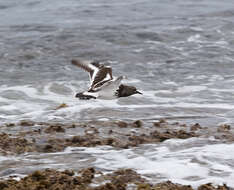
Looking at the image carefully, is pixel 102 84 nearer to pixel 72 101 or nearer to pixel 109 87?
pixel 109 87

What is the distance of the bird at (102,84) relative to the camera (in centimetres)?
763

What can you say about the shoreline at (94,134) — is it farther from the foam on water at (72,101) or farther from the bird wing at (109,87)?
the foam on water at (72,101)

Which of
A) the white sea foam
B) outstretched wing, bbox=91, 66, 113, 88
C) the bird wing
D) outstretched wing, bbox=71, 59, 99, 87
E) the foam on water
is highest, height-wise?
the white sea foam

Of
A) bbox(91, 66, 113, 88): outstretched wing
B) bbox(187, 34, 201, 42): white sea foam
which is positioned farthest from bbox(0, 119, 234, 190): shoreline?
bbox(187, 34, 201, 42): white sea foam

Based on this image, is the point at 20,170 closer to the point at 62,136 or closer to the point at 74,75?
the point at 62,136

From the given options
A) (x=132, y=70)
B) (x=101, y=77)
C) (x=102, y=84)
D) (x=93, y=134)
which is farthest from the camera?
(x=132, y=70)

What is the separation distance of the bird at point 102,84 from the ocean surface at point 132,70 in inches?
13.7

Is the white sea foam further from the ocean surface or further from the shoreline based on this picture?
the shoreline

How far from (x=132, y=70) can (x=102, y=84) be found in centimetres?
420

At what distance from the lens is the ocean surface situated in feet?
18.7

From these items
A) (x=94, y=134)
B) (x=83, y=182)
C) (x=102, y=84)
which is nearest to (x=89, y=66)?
(x=102, y=84)

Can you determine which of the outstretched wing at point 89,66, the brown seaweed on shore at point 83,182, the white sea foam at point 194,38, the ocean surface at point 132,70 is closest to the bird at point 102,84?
the outstretched wing at point 89,66

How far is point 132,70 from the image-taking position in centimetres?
1193

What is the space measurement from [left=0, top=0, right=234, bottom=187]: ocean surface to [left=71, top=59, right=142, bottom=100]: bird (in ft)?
1.14
